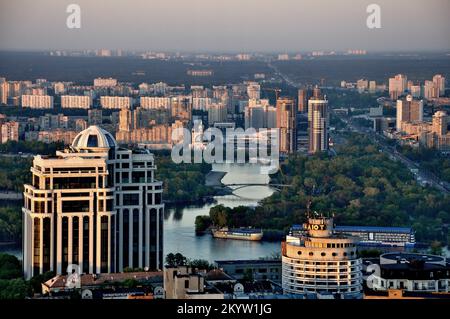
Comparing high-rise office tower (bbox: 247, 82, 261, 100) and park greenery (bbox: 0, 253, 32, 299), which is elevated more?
high-rise office tower (bbox: 247, 82, 261, 100)

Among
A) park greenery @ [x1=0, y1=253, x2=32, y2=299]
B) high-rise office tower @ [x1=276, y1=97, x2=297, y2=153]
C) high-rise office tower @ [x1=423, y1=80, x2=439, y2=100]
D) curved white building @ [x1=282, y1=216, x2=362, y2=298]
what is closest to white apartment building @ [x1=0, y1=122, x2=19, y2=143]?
high-rise office tower @ [x1=276, y1=97, x2=297, y2=153]

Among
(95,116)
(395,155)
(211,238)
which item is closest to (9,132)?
(95,116)

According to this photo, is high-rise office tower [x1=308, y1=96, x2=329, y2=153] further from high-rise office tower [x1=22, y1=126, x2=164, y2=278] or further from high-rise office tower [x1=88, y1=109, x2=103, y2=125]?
high-rise office tower [x1=22, y1=126, x2=164, y2=278]

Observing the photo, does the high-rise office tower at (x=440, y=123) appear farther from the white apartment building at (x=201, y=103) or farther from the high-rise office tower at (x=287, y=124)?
the white apartment building at (x=201, y=103)
